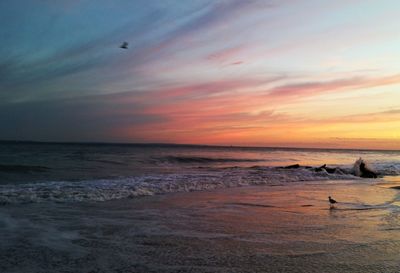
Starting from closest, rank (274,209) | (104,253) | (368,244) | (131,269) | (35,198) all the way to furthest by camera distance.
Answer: (131,269) < (104,253) < (368,244) < (274,209) < (35,198)

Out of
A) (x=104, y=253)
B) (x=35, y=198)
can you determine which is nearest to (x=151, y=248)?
(x=104, y=253)

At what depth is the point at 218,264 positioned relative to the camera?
241 inches

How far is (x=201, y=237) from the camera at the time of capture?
789 centimetres

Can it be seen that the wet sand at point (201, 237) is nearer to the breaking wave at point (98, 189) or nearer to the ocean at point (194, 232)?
the ocean at point (194, 232)

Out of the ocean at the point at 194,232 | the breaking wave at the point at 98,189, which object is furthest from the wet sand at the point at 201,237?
the breaking wave at the point at 98,189

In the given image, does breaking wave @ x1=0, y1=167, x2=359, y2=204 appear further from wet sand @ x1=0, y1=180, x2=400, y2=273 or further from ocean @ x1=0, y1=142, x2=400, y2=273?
wet sand @ x1=0, y1=180, x2=400, y2=273

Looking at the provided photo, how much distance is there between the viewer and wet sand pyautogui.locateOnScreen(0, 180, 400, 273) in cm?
612

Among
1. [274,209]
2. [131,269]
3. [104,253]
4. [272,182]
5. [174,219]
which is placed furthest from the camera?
[272,182]

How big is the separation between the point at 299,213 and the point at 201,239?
13.2 feet

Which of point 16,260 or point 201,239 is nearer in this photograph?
point 16,260

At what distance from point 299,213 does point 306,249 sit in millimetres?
3794

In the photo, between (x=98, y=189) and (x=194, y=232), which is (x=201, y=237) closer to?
(x=194, y=232)

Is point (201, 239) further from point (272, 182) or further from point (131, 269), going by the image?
point (272, 182)

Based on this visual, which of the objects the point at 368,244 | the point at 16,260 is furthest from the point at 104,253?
the point at 368,244
